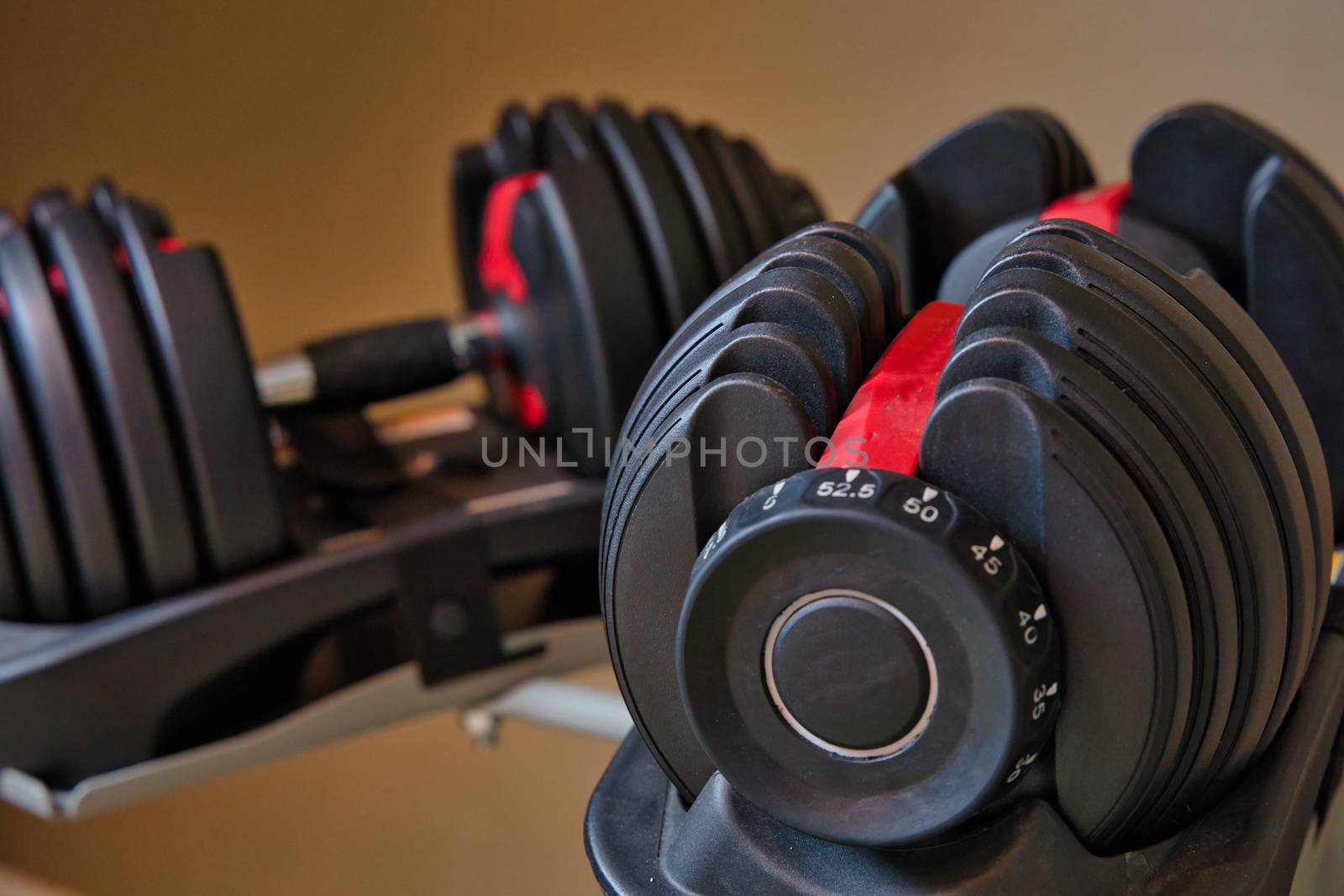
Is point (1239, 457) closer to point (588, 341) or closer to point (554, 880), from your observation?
point (554, 880)

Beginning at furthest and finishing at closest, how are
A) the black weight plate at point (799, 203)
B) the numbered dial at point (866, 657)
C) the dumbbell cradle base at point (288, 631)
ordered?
1. the black weight plate at point (799, 203)
2. the dumbbell cradle base at point (288, 631)
3. the numbered dial at point (866, 657)

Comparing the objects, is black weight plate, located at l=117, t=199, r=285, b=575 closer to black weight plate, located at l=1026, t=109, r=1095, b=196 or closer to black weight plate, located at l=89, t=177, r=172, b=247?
black weight plate, located at l=89, t=177, r=172, b=247

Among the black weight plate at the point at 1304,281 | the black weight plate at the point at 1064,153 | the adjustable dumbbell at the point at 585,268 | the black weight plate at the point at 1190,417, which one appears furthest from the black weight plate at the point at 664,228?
the black weight plate at the point at 1190,417

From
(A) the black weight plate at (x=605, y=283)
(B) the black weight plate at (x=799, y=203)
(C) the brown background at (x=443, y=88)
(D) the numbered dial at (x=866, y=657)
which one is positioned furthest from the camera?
(C) the brown background at (x=443, y=88)

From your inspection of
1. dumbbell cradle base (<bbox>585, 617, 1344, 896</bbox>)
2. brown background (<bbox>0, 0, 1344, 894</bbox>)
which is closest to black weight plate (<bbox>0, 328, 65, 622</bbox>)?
dumbbell cradle base (<bbox>585, 617, 1344, 896</bbox>)

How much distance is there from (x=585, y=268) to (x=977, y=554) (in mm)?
494

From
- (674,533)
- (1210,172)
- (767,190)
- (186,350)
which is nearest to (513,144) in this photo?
(767,190)

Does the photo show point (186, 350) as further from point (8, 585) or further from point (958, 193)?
point (958, 193)

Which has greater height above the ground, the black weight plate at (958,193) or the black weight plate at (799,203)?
the black weight plate at (958,193)

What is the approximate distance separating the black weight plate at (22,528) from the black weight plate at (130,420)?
4 cm

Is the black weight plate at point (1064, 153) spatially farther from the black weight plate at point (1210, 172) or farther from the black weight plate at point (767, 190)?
the black weight plate at point (767, 190)

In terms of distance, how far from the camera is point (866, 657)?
0.29 metres

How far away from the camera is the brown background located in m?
1.28

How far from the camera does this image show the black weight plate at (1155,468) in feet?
0.98
